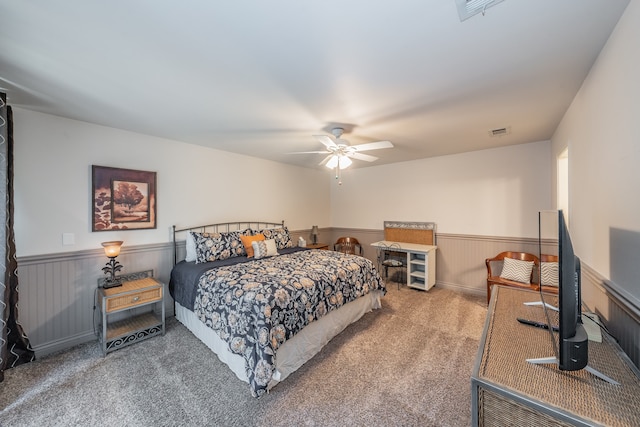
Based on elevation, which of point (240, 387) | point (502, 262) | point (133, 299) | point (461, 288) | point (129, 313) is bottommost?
point (240, 387)

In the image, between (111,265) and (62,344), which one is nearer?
(62,344)

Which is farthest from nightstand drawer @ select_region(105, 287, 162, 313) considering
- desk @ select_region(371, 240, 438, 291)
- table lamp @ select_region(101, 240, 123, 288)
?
desk @ select_region(371, 240, 438, 291)

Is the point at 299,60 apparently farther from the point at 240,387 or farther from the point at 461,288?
the point at 461,288

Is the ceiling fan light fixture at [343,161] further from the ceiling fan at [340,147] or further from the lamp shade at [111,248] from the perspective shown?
the lamp shade at [111,248]

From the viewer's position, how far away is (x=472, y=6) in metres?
1.22

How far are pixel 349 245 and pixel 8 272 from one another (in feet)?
16.1

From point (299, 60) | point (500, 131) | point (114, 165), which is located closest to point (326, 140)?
point (299, 60)

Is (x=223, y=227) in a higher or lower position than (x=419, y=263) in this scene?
higher

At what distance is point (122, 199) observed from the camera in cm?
305

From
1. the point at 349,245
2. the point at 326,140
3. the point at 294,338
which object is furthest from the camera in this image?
the point at 349,245

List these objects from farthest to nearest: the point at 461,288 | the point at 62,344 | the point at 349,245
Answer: the point at 349,245, the point at 461,288, the point at 62,344

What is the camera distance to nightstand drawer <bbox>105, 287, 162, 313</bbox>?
99.7 inches

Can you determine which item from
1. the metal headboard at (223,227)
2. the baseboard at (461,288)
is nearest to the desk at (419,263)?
the baseboard at (461,288)

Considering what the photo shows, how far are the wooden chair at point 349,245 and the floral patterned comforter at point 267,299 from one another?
91.0 inches
